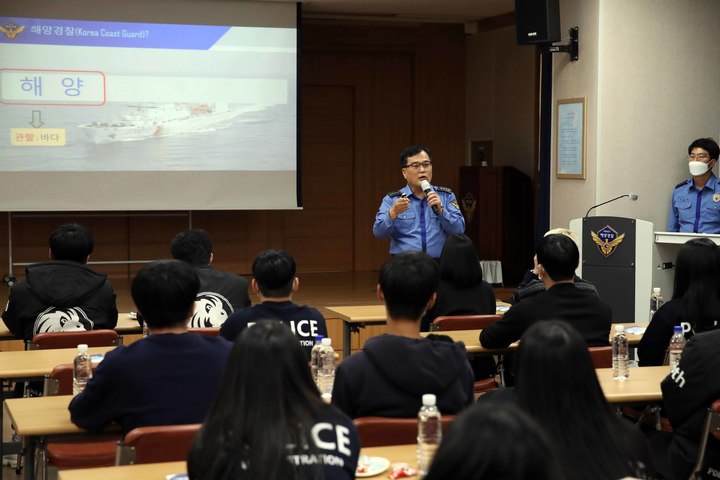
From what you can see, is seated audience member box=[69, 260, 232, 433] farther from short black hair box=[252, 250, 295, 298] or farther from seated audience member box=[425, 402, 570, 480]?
seated audience member box=[425, 402, 570, 480]

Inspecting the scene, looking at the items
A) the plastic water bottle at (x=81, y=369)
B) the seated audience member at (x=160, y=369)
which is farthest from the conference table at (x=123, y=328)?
the seated audience member at (x=160, y=369)

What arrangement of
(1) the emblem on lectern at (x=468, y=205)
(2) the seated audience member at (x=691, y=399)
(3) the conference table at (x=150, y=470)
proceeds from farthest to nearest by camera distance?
(1) the emblem on lectern at (x=468, y=205) < (2) the seated audience member at (x=691, y=399) < (3) the conference table at (x=150, y=470)

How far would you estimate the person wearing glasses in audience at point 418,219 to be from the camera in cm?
602

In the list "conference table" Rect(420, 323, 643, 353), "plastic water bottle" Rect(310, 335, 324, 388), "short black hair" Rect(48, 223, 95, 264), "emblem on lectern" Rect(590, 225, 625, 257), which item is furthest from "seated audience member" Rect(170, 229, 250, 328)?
"emblem on lectern" Rect(590, 225, 625, 257)

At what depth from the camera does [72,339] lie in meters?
4.30

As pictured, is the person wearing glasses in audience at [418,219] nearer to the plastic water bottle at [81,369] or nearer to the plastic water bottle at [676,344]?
the plastic water bottle at [676,344]

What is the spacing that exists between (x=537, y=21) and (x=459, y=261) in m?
3.50

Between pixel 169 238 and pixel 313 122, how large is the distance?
2091 mm

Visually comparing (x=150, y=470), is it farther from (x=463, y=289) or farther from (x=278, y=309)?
(x=463, y=289)

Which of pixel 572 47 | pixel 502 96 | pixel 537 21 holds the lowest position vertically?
pixel 502 96

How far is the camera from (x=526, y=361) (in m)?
1.91

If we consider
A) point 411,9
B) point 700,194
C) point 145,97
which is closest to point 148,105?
point 145,97

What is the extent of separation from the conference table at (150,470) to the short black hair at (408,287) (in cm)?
44

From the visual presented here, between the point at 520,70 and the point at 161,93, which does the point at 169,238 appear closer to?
the point at 161,93
